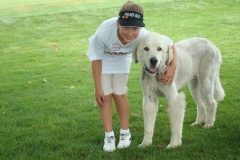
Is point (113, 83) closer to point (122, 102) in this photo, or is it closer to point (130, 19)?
point (122, 102)

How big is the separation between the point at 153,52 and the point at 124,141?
1323 mm

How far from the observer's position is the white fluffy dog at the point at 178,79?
156 inches

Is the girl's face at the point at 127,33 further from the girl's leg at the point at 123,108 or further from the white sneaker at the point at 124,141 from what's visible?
the white sneaker at the point at 124,141

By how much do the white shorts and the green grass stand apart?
0.75 m

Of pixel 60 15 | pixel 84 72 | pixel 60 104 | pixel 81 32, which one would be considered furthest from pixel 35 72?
pixel 60 15

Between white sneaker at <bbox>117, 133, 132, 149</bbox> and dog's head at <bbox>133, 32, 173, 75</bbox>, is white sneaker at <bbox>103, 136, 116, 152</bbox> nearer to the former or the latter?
white sneaker at <bbox>117, 133, 132, 149</bbox>

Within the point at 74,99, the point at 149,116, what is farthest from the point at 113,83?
the point at 74,99

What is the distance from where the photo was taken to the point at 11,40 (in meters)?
14.7

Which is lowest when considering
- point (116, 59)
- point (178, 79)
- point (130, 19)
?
point (178, 79)

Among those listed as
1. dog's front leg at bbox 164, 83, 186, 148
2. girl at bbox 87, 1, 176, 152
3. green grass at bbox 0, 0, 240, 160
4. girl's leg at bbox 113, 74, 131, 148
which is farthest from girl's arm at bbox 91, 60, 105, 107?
dog's front leg at bbox 164, 83, 186, 148

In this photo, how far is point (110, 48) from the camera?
13.6ft

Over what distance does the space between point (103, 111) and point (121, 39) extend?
1.01 metres

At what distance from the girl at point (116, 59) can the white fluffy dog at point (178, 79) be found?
164mm

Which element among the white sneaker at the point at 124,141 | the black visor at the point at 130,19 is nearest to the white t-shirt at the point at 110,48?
the black visor at the point at 130,19
